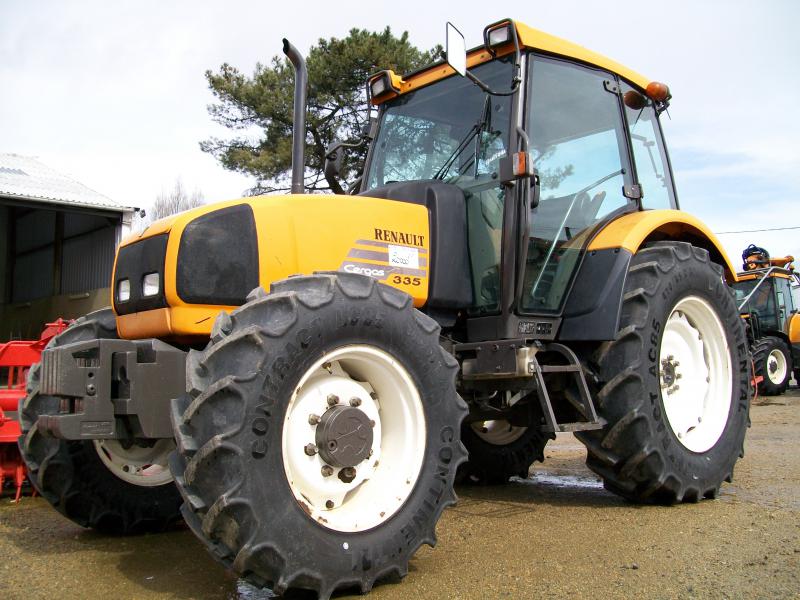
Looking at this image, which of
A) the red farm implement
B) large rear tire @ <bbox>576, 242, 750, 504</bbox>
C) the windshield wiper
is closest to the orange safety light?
large rear tire @ <bbox>576, 242, 750, 504</bbox>

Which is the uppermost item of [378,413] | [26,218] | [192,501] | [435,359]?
[26,218]

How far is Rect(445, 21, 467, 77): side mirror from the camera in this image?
3.65 metres

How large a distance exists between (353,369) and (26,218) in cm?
2405

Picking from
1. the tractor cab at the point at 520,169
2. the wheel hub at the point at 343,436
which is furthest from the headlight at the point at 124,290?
the tractor cab at the point at 520,169

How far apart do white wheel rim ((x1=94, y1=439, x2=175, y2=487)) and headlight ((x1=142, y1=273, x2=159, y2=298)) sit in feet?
3.23

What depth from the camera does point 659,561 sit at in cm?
328

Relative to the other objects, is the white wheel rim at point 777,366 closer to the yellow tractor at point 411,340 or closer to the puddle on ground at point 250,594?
the yellow tractor at point 411,340

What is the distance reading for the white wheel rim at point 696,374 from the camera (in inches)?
190

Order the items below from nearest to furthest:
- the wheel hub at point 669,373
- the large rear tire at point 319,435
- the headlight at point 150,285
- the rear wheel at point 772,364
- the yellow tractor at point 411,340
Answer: the large rear tire at point 319,435 → the yellow tractor at point 411,340 → the headlight at point 150,285 → the wheel hub at point 669,373 → the rear wheel at point 772,364

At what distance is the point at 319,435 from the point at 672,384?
2697 mm

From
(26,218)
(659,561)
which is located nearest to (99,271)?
(26,218)

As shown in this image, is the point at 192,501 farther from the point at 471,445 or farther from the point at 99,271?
the point at 99,271

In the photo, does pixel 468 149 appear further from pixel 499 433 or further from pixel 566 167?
pixel 499 433

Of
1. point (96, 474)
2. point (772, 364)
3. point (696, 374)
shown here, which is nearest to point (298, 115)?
point (96, 474)
